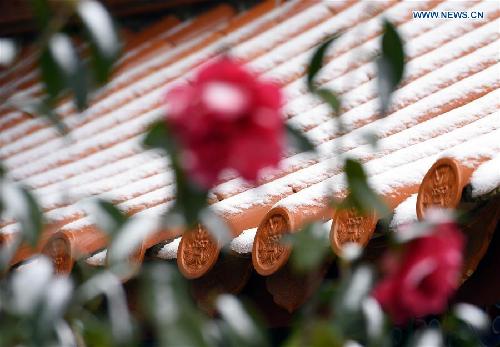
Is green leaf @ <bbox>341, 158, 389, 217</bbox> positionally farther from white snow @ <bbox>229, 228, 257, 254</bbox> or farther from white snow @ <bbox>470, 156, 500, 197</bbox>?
white snow @ <bbox>229, 228, 257, 254</bbox>

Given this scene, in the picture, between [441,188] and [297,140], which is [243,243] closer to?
[441,188]

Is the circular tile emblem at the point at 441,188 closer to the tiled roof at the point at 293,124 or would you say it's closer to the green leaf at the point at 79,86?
the tiled roof at the point at 293,124

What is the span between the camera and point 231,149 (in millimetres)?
986

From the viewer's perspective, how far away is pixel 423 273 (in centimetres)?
110

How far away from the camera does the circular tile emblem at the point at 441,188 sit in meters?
2.11

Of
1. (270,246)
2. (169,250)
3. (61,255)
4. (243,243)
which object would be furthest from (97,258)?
(270,246)

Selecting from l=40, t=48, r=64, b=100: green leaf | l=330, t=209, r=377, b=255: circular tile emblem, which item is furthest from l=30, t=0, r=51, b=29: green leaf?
l=330, t=209, r=377, b=255: circular tile emblem

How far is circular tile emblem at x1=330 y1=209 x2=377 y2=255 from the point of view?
7.22ft

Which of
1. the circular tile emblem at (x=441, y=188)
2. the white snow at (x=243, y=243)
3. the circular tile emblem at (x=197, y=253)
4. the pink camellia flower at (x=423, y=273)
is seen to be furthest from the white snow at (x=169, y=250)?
the pink camellia flower at (x=423, y=273)

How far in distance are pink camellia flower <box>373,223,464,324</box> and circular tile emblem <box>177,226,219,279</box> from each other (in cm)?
139

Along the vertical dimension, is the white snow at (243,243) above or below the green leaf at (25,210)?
below

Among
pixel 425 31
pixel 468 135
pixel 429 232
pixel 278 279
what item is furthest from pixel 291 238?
pixel 425 31

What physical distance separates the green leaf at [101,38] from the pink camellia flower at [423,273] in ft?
1.27

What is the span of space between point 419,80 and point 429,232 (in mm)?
2389
